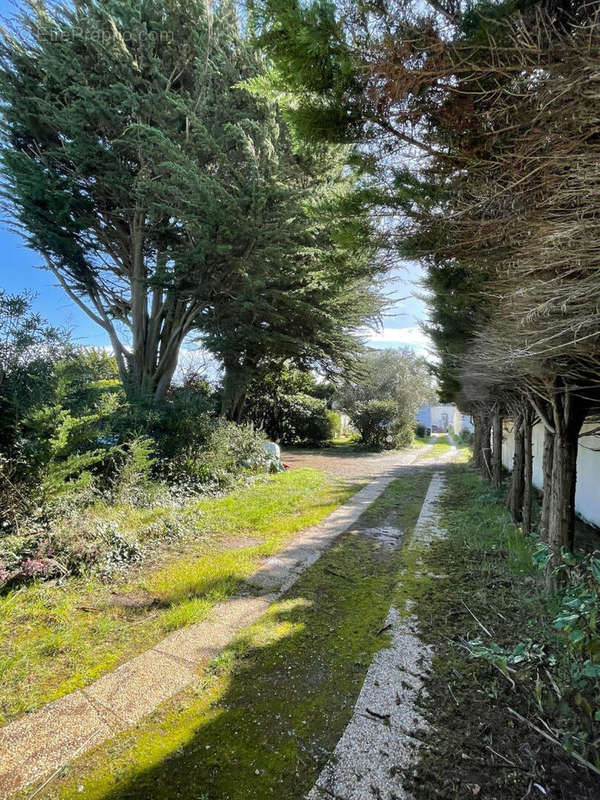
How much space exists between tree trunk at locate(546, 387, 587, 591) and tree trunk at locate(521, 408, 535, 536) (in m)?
1.56

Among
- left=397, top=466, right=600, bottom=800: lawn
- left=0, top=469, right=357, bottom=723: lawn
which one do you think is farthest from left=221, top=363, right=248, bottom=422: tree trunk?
left=397, top=466, right=600, bottom=800: lawn

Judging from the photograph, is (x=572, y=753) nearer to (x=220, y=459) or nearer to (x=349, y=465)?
(x=220, y=459)

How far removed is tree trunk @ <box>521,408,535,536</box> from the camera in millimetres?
5047

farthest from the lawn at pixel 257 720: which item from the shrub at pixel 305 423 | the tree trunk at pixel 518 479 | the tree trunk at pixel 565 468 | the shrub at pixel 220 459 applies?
the shrub at pixel 305 423

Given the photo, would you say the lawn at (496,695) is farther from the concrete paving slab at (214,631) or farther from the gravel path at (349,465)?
the gravel path at (349,465)

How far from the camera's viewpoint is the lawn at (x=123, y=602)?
2.30m

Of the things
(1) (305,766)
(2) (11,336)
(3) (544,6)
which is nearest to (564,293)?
(3) (544,6)

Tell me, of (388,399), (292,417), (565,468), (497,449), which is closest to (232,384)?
(497,449)

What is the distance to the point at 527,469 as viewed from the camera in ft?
17.9

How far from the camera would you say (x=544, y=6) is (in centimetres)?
174

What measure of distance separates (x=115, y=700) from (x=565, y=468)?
3.93 metres

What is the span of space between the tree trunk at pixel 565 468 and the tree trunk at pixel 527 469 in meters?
1.56

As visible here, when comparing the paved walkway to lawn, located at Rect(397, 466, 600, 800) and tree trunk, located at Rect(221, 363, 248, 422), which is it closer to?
lawn, located at Rect(397, 466, 600, 800)

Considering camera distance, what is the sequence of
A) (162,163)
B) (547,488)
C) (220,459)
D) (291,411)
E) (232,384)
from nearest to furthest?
(547,488)
(162,163)
(220,459)
(232,384)
(291,411)
